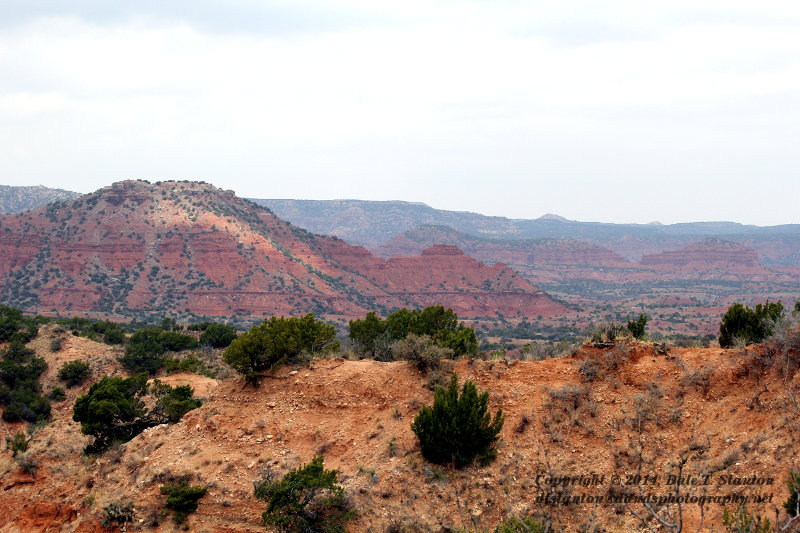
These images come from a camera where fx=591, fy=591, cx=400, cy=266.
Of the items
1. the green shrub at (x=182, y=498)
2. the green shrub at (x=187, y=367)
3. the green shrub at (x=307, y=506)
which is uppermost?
the green shrub at (x=307, y=506)

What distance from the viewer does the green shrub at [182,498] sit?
1541 cm

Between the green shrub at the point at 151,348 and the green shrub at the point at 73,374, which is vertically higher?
the green shrub at the point at 151,348

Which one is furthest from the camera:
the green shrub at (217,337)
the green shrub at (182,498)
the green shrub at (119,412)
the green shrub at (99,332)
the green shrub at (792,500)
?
the green shrub at (99,332)

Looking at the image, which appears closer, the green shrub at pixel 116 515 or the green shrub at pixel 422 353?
the green shrub at pixel 116 515

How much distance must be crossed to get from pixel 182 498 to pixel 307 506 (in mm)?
3690

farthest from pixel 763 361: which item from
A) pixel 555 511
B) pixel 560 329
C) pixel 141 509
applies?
pixel 560 329

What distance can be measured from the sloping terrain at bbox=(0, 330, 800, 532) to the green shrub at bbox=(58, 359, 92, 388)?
1753 centimetres

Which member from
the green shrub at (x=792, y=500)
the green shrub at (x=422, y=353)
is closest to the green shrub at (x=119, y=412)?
the green shrub at (x=422, y=353)

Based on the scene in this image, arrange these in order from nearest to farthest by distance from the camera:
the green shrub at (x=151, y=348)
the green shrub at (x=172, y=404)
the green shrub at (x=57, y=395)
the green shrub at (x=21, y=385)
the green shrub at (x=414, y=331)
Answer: the green shrub at (x=414, y=331) → the green shrub at (x=172, y=404) → the green shrub at (x=21, y=385) → the green shrub at (x=57, y=395) → the green shrub at (x=151, y=348)

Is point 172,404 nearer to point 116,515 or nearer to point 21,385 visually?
point 116,515

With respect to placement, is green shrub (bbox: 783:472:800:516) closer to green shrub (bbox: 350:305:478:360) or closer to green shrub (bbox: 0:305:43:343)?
green shrub (bbox: 350:305:478:360)

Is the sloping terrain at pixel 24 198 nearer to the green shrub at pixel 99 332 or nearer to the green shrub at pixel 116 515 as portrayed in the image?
the green shrub at pixel 99 332

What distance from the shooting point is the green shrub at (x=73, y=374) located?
36781mm

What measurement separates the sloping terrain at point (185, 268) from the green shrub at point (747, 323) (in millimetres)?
88863
